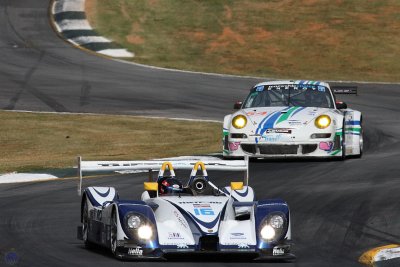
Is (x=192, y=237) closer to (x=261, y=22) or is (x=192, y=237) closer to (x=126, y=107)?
(x=126, y=107)

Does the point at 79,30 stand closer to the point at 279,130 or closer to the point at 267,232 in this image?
the point at 279,130

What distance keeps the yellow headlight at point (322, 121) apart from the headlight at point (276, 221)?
899 cm

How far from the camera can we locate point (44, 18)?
42000 mm

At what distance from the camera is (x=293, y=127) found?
20.4 meters

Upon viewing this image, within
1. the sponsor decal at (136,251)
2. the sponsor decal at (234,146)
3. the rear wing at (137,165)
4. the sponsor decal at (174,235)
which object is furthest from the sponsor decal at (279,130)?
the sponsor decal at (136,251)

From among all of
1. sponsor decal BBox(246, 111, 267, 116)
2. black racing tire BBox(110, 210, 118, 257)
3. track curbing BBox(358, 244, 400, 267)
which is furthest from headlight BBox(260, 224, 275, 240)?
sponsor decal BBox(246, 111, 267, 116)

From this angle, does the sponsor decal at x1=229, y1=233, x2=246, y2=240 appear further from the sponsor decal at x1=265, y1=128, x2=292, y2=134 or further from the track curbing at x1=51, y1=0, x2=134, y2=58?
the track curbing at x1=51, y1=0, x2=134, y2=58

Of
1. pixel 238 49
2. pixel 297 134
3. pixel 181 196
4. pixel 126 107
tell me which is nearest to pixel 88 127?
pixel 126 107

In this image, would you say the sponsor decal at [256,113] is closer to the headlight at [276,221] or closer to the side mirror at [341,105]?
the side mirror at [341,105]

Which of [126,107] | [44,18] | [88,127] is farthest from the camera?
[44,18]

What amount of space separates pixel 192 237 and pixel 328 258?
4.49ft

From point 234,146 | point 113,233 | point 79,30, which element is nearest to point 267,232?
point 113,233

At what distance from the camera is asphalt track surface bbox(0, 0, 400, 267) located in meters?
12.7

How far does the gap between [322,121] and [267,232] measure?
9.20m
